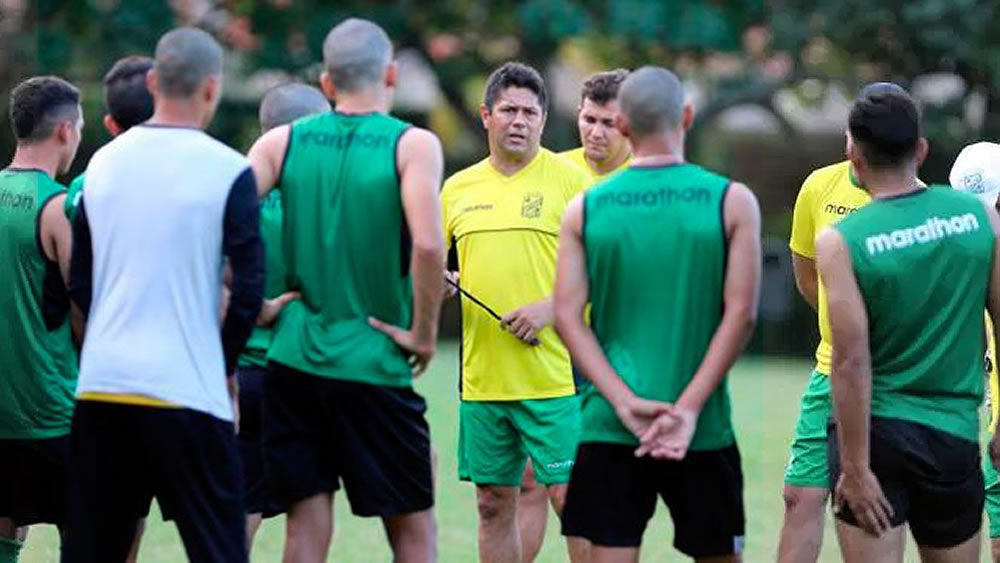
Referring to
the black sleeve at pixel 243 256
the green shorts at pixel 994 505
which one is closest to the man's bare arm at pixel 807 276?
the green shorts at pixel 994 505

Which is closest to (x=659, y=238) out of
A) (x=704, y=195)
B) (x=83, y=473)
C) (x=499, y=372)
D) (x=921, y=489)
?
(x=704, y=195)

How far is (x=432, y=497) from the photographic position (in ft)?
23.7

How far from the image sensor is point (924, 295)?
264 inches

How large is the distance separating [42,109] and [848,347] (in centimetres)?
317

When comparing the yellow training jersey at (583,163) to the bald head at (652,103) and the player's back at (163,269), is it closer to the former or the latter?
the bald head at (652,103)

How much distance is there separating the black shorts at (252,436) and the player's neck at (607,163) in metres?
2.12

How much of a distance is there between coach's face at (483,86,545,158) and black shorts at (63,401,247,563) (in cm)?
297

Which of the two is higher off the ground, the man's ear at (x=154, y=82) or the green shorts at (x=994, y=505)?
the man's ear at (x=154, y=82)

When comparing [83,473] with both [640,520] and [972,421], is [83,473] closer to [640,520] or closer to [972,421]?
[640,520]

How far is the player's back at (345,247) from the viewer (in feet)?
22.7

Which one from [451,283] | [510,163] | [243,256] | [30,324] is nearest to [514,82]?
[510,163]

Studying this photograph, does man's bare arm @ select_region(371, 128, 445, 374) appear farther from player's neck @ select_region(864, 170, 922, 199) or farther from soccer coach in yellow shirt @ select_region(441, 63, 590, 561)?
soccer coach in yellow shirt @ select_region(441, 63, 590, 561)

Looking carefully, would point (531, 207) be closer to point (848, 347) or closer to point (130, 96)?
point (130, 96)

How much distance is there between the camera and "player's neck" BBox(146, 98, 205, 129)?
661 cm
